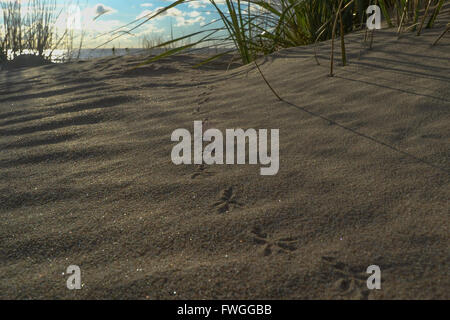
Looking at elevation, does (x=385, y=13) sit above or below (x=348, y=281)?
above

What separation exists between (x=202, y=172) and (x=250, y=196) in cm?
24

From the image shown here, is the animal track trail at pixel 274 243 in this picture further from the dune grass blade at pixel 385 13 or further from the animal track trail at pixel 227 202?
the dune grass blade at pixel 385 13

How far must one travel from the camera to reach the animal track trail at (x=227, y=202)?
1037 millimetres

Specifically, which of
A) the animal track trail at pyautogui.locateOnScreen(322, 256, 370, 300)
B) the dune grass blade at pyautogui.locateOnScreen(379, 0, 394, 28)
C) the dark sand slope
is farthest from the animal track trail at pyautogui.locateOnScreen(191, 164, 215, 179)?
the dune grass blade at pyautogui.locateOnScreen(379, 0, 394, 28)

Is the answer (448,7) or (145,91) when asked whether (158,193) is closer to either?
(145,91)

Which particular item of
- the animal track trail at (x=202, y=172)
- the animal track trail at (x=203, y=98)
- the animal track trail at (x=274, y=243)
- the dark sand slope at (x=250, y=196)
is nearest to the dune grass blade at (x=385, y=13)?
the dark sand slope at (x=250, y=196)

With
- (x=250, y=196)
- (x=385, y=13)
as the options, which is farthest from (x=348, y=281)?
(x=385, y=13)

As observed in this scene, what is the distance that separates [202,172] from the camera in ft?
4.11

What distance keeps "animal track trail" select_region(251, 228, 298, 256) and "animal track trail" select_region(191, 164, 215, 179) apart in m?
0.36

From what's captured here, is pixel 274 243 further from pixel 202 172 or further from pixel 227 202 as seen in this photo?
pixel 202 172

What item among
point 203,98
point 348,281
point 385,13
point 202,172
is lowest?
point 348,281

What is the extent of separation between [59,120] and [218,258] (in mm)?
1401

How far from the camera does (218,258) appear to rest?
849 millimetres
